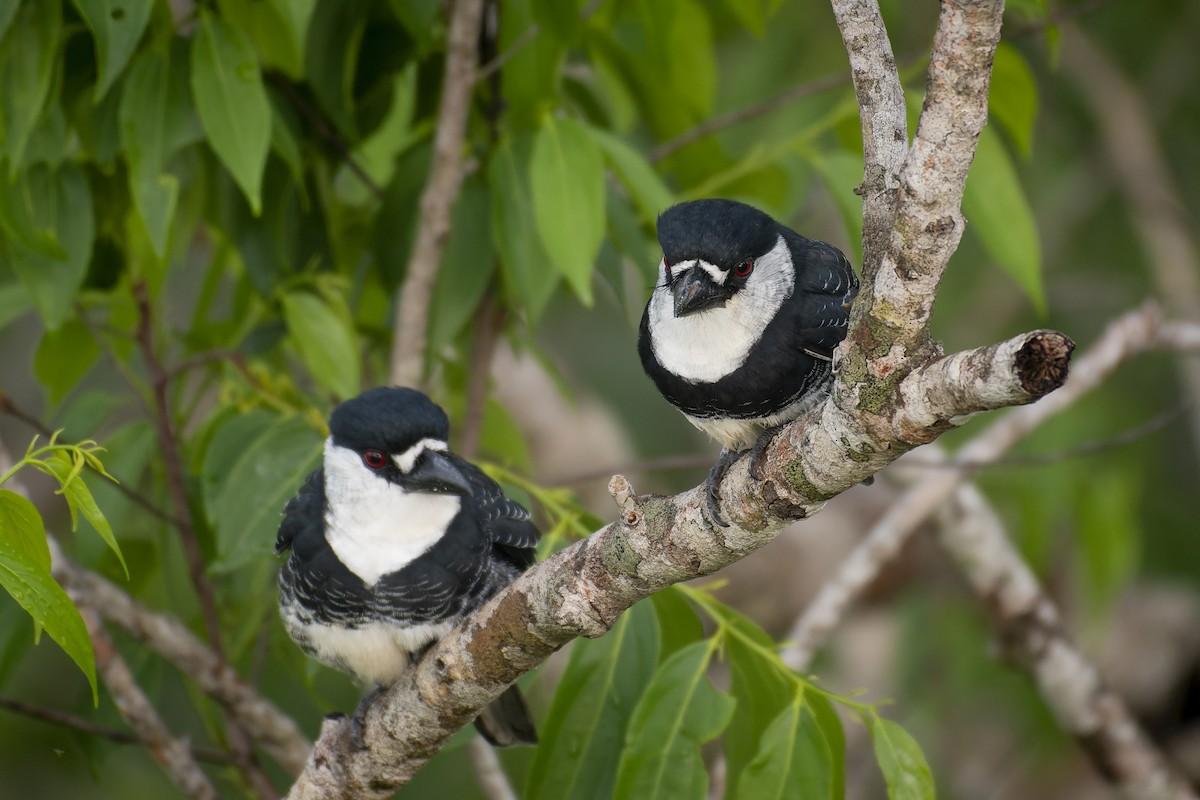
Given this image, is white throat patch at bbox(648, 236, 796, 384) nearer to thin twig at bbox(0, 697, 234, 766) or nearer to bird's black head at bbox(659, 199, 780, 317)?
bird's black head at bbox(659, 199, 780, 317)

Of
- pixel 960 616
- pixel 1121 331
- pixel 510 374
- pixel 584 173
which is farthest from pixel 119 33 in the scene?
pixel 960 616

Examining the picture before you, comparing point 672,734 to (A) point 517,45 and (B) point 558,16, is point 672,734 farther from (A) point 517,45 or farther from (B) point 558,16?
(A) point 517,45

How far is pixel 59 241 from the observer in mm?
2748

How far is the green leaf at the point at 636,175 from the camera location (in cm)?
289

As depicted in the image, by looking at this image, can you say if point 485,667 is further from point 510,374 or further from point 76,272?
point 510,374

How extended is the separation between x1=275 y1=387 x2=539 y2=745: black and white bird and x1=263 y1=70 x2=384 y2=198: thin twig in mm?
775

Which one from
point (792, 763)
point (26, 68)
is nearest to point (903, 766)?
point (792, 763)

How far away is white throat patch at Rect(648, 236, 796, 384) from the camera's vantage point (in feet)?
7.85

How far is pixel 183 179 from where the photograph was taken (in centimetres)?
303

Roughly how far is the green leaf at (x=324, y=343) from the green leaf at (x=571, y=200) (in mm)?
482

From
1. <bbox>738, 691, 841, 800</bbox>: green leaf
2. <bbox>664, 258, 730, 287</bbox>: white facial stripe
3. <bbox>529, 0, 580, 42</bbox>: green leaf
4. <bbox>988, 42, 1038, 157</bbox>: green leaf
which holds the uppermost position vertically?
<bbox>529, 0, 580, 42</bbox>: green leaf

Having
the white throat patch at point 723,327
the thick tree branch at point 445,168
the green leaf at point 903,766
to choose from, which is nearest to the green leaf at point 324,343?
the thick tree branch at point 445,168

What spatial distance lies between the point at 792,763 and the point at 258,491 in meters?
1.14

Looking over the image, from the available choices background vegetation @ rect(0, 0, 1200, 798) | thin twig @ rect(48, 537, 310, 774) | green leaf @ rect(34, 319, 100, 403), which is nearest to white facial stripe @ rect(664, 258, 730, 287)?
background vegetation @ rect(0, 0, 1200, 798)
